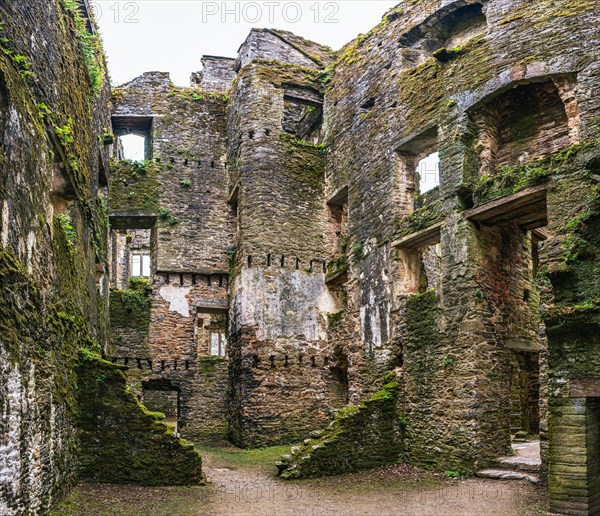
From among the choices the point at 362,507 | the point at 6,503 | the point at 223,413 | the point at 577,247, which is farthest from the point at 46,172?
the point at 223,413

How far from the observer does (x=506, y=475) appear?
396 inches

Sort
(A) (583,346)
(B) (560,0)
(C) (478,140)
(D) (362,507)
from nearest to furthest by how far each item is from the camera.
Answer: (A) (583,346), (D) (362,507), (B) (560,0), (C) (478,140)

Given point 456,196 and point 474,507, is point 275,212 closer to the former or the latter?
point 456,196

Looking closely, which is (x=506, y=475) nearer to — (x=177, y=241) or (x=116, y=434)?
(x=116, y=434)

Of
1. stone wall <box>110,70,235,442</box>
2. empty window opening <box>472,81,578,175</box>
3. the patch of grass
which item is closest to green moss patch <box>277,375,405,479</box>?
the patch of grass

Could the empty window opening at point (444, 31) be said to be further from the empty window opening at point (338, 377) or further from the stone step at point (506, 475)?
the stone step at point (506, 475)

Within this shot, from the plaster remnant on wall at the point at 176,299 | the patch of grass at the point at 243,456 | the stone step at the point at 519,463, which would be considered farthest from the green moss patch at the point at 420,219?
Answer: the plaster remnant on wall at the point at 176,299

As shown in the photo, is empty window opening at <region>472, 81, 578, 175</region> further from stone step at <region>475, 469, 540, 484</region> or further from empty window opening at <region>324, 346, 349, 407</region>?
empty window opening at <region>324, 346, 349, 407</region>

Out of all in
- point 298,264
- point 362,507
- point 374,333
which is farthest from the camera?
point 298,264

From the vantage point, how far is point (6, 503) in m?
6.19

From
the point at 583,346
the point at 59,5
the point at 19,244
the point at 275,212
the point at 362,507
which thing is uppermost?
the point at 59,5

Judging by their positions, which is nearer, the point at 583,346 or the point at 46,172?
the point at 583,346

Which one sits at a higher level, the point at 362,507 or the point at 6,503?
the point at 6,503

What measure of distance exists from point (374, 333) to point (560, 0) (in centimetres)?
722
